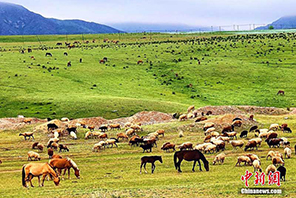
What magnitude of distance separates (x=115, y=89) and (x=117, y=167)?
4491 cm

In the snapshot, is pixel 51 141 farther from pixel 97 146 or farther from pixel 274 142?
pixel 274 142

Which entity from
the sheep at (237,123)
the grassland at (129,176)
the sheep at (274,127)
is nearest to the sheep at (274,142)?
the grassland at (129,176)

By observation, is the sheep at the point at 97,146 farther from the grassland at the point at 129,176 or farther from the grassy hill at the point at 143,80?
the grassy hill at the point at 143,80

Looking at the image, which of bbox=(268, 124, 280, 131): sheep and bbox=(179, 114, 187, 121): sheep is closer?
bbox=(268, 124, 280, 131): sheep

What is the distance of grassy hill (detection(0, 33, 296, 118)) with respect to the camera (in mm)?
58062

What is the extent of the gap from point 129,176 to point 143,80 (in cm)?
5507

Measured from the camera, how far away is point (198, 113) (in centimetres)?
4769

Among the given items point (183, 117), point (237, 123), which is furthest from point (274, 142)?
point (183, 117)

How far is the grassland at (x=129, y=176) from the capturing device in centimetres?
1814

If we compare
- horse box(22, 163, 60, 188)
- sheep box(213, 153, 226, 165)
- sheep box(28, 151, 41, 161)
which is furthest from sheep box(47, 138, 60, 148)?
sheep box(213, 153, 226, 165)

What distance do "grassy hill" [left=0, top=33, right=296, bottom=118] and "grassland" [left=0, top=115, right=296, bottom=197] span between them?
2234 centimetres

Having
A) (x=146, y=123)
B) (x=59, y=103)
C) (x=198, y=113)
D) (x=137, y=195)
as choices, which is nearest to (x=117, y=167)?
(x=137, y=195)

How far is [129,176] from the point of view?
2319cm

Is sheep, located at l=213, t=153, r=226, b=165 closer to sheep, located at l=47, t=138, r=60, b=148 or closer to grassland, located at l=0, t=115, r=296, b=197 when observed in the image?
grassland, located at l=0, t=115, r=296, b=197
